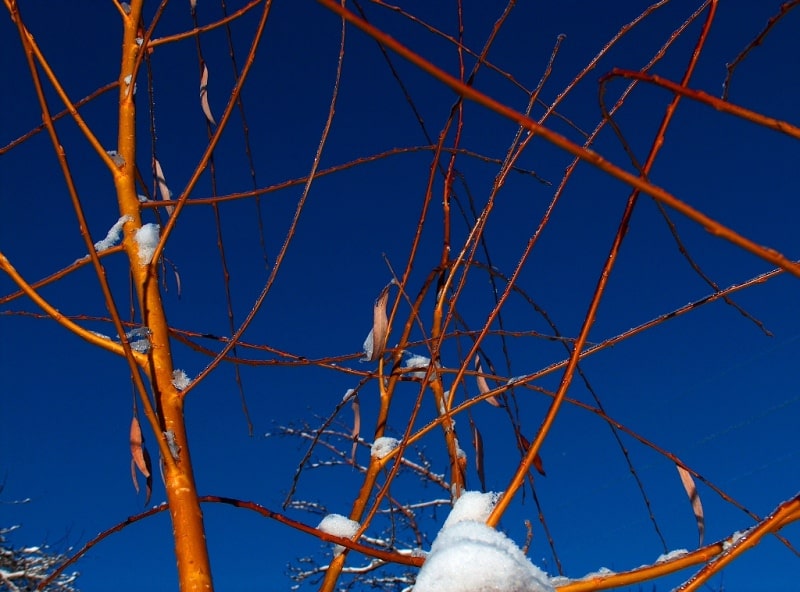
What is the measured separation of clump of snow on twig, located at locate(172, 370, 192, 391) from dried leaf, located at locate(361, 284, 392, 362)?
15 cm

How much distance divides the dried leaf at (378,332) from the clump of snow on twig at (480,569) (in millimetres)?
252

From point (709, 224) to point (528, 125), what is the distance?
0.25 feet

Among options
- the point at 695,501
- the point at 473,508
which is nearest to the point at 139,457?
the point at 473,508

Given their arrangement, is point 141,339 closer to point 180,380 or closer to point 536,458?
point 180,380

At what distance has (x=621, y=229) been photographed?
0.34 meters

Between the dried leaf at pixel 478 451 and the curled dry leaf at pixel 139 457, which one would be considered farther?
the dried leaf at pixel 478 451

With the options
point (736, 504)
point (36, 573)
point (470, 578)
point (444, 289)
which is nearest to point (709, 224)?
point (470, 578)

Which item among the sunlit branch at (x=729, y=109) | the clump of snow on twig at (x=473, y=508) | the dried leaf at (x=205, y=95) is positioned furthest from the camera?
the dried leaf at (x=205, y=95)

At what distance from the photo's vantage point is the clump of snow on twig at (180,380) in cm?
47

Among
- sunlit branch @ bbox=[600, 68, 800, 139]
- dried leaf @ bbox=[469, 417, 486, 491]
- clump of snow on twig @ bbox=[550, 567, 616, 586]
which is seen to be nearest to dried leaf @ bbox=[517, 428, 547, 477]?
dried leaf @ bbox=[469, 417, 486, 491]

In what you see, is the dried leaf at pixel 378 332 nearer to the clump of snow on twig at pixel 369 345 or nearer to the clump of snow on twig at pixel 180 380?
the clump of snow on twig at pixel 369 345

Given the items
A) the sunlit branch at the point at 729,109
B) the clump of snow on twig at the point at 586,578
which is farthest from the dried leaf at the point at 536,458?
the sunlit branch at the point at 729,109

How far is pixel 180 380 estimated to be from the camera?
1.55 feet

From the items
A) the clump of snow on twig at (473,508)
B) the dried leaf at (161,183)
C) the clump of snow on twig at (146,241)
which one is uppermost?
the dried leaf at (161,183)
